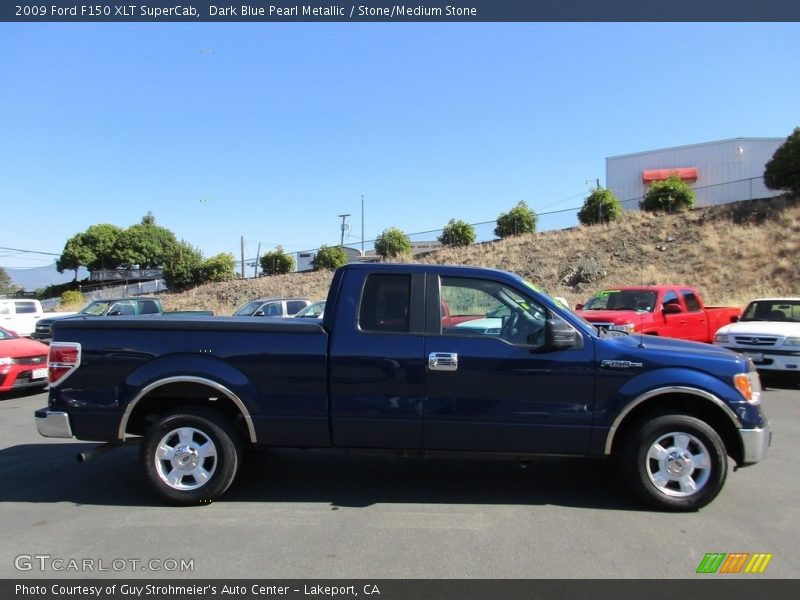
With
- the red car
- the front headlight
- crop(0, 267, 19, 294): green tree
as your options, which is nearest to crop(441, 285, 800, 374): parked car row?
the front headlight

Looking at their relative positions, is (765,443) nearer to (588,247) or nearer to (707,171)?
(588,247)

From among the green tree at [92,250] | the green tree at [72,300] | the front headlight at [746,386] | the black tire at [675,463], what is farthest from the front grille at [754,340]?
the green tree at [92,250]

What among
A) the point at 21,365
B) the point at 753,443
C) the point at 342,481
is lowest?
the point at 342,481

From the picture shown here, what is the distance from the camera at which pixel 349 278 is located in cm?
475

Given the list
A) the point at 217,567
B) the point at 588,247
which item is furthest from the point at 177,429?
the point at 588,247

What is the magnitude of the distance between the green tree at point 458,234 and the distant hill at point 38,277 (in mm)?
45707

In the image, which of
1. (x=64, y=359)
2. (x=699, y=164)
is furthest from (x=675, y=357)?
(x=699, y=164)

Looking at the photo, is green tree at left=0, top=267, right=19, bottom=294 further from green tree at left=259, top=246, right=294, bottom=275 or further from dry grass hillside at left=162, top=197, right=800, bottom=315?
dry grass hillside at left=162, top=197, right=800, bottom=315

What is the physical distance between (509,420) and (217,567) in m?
2.27

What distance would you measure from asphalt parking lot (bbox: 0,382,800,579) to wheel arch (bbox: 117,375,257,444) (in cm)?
59

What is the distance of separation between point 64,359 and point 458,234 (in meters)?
30.2

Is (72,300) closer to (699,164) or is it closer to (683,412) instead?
(683,412)

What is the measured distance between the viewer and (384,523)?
4.20 metres

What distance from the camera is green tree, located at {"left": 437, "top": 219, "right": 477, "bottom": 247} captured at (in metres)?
33.8
